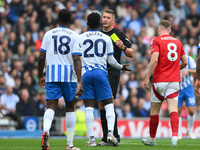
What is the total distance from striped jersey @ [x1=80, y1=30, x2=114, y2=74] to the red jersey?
0.94m

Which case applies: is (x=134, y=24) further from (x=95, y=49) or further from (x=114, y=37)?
(x=95, y=49)

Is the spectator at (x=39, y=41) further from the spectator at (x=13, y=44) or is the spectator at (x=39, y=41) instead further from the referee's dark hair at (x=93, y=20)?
the referee's dark hair at (x=93, y=20)

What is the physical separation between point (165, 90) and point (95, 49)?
5.14 ft

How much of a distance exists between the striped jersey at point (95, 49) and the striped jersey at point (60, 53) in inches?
37.1

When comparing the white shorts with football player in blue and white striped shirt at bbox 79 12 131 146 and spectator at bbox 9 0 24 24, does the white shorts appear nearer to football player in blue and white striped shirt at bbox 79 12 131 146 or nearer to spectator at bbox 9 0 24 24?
football player in blue and white striped shirt at bbox 79 12 131 146

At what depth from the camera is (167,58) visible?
30.2ft

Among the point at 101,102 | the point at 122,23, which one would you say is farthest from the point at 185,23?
the point at 101,102

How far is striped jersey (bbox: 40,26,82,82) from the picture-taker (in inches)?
314

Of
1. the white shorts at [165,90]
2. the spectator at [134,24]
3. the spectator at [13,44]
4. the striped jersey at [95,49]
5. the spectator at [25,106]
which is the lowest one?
the spectator at [25,106]

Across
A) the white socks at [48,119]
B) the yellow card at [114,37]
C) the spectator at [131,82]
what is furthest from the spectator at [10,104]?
the white socks at [48,119]

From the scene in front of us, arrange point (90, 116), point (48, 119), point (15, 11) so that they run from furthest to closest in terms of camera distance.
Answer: point (15, 11) → point (90, 116) → point (48, 119)

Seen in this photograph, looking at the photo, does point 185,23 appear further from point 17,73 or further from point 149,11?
point 17,73

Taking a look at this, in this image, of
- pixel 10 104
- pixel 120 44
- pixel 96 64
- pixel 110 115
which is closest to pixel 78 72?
pixel 96 64

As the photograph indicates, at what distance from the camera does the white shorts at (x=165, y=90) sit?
30.0ft
